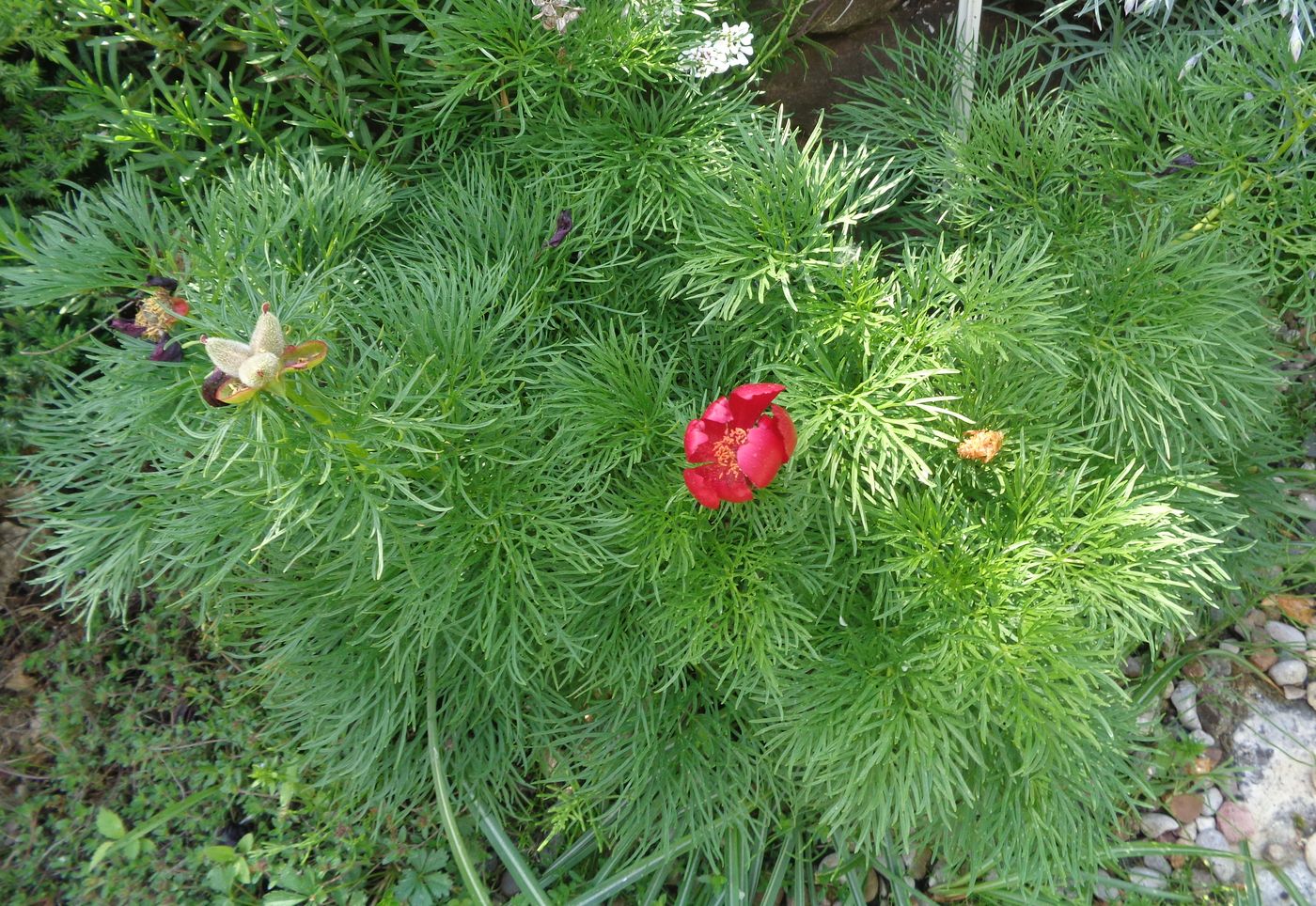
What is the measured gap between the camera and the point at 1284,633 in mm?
2309

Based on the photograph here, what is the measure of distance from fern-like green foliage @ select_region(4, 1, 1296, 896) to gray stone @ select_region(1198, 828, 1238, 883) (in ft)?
0.96

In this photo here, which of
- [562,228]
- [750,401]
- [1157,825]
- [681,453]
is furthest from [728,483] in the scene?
[1157,825]

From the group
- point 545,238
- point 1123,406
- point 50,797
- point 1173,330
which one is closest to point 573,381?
point 545,238

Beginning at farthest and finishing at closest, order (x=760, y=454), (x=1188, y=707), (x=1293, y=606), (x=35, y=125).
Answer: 1. (x=1293, y=606)
2. (x=1188, y=707)
3. (x=35, y=125)
4. (x=760, y=454)

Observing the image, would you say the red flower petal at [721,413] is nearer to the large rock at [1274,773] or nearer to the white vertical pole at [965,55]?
the white vertical pole at [965,55]

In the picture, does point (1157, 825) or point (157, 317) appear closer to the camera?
point (157, 317)

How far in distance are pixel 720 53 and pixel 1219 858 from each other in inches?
83.7

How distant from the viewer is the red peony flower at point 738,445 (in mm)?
1419

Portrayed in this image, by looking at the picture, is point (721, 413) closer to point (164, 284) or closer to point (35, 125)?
point (164, 284)

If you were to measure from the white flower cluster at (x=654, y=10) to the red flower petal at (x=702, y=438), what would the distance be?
3.06 feet

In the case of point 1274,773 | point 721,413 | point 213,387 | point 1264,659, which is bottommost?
point 1274,773

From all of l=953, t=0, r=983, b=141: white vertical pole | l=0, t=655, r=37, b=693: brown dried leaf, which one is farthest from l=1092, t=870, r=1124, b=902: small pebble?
l=0, t=655, r=37, b=693: brown dried leaf

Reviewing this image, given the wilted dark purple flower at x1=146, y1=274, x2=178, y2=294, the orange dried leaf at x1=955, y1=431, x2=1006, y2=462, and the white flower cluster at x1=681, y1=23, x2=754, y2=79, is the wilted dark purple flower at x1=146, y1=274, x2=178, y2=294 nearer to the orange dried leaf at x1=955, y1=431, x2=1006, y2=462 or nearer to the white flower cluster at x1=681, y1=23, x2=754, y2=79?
the white flower cluster at x1=681, y1=23, x2=754, y2=79

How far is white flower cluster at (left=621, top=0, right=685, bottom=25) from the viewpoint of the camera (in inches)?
74.0
